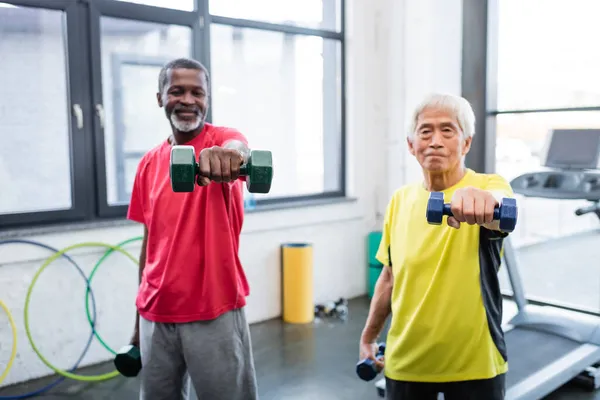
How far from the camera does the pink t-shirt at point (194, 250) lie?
1638 mm

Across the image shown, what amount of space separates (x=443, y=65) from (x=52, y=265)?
9.89ft

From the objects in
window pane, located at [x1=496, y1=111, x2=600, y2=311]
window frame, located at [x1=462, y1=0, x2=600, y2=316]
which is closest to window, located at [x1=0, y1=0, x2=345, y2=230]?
window frame, located at [x1=462, y1=0, x2=600, y2=316]

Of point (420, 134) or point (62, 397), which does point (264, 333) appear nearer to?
Result: point (62, 397)

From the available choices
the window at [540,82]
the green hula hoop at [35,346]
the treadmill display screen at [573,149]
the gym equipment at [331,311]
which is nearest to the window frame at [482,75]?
the window at [540,82]

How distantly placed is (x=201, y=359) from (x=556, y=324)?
7.97 ft

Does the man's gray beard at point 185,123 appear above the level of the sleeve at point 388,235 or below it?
above

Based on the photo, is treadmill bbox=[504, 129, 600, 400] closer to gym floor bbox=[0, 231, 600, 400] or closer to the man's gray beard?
gym floor bbox=[0, 231, 600, 400]

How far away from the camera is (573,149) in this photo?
3072 millimetres

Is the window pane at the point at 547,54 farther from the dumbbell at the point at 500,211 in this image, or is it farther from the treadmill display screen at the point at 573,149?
the dumbbell at the point at 500,211

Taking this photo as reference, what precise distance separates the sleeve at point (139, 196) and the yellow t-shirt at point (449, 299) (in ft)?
2.78

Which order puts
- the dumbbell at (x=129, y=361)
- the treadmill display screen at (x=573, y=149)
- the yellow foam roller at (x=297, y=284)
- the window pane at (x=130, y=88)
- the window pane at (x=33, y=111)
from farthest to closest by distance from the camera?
the yellow foam roller at (x=297, y=284), the window pane at (x=130, y=88), the window pane at (x=33, y=111), the treadmill display screen at (x=573, y=149), the dumbbell at (x=129, y=361)

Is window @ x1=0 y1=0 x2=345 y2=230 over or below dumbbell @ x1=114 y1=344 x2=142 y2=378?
over

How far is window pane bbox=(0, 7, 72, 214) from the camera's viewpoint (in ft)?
10.2

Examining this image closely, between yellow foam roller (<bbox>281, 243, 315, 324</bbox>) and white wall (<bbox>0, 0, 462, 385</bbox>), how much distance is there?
115mm
